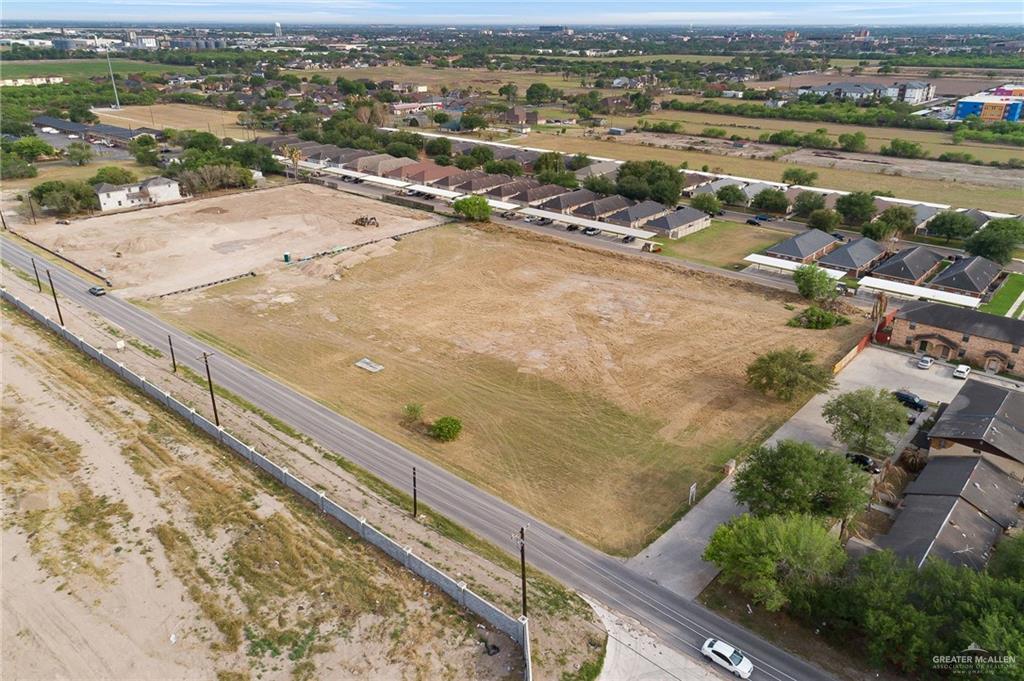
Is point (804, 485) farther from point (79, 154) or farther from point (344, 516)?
point (79, 154)

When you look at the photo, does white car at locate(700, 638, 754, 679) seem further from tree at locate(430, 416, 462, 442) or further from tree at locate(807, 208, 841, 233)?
tree at locate(807, 208, 841, 233)

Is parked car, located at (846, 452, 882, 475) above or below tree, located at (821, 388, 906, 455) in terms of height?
below

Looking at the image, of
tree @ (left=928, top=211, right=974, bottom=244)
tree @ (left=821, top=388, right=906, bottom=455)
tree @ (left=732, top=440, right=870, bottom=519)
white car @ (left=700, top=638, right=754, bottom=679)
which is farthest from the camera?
tree @ (left=928, top=211, right=974, bottom=244)

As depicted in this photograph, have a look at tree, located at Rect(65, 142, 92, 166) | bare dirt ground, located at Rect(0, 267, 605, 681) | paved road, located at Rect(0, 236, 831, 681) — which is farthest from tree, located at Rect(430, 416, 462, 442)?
tree, located at Rect(65, 142, 92, 166)

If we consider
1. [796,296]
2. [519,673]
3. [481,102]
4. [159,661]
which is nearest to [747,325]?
[796,296]

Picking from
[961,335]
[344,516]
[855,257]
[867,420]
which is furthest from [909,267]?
[344,516]

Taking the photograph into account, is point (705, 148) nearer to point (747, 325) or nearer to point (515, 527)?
point (747, 325)

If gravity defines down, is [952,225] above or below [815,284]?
above
